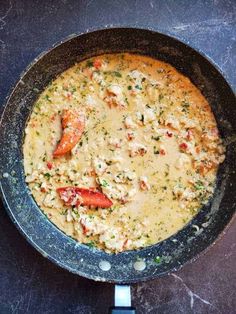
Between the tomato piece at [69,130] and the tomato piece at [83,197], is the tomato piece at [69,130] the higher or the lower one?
the higher one

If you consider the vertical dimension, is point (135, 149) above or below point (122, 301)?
above

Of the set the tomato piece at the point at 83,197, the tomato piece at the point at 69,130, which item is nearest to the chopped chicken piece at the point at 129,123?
the tomato piece at the point at 69,130

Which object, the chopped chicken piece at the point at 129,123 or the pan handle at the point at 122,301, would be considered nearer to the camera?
the pan handle at the point at 122,301

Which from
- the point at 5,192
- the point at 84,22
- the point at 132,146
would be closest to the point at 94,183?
the point at 132,146

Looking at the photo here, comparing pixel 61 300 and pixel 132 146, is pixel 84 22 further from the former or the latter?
pixel 61 300

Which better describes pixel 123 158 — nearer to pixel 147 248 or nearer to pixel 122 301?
pixel 147 248

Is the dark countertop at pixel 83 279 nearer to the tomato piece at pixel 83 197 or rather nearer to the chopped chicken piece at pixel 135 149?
the tomato piece at pixel 83 197

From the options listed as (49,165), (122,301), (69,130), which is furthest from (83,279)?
(69,130)
